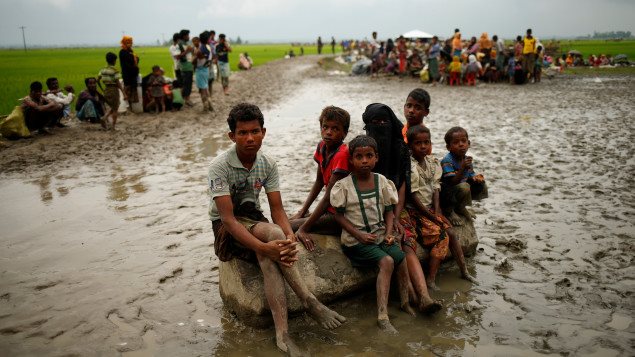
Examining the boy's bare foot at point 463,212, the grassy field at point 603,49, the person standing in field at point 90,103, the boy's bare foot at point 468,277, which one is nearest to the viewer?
the boy's bare foot at point 468,277

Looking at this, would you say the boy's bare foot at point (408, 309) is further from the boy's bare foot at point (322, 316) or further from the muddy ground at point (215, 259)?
the boy's bare foot at point (322, 316)

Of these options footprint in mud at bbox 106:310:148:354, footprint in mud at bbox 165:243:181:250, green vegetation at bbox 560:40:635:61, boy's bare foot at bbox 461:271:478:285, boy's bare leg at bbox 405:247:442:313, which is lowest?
footprint in mud at bbox 106:310:148:354

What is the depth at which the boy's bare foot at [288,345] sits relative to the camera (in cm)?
277

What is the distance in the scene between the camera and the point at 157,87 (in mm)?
11828

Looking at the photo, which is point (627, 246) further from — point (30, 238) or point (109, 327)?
point (30, 238)

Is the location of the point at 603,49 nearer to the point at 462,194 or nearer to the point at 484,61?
the point at 484,61

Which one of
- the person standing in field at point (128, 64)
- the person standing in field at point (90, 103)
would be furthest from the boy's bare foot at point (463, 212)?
the person standing in field at point (90, 103)

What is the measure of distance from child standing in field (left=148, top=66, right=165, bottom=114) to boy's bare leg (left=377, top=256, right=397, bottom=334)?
9942mm

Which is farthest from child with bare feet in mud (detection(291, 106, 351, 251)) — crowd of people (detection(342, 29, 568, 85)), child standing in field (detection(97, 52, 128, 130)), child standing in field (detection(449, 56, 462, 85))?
child standing in field (detection(449, 56, 462, 85))

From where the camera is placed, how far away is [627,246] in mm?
4191

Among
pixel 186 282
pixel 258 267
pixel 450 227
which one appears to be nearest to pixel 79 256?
pixel 186 282

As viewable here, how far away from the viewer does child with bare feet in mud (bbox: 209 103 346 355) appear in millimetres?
2941

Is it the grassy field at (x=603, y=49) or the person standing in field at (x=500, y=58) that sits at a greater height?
the grassy field at (x=603, y=49)

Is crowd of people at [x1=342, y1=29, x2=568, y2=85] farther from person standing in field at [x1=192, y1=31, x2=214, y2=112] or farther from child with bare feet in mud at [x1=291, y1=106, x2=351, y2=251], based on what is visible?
child with bare feet in mud at [x1=291, y1=106, x2=351, y2=251]
